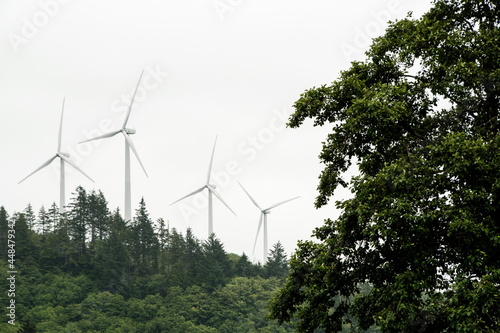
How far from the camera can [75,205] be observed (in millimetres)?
100500

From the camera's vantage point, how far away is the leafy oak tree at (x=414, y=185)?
51.4ft

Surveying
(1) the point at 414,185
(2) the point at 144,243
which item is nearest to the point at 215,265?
(2) the point at 144,243

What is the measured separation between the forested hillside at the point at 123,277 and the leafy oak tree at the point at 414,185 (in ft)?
195

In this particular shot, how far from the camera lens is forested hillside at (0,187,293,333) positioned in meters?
82.4

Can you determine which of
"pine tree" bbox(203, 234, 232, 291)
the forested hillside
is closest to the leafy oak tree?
the forested hillside

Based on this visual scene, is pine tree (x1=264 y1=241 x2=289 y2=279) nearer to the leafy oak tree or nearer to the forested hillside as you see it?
the forested hillside

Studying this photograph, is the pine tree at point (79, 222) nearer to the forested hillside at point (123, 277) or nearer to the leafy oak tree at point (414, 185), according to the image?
the forested hillside at point (123, 277)

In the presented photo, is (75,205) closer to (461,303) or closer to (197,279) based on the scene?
(197,279)

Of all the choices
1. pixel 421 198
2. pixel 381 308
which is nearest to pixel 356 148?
pixel 421 198

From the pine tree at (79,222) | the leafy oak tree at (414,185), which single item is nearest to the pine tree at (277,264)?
the pine tree at (79,222)

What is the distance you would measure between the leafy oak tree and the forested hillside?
195 ft

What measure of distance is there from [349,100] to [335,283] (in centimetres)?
487

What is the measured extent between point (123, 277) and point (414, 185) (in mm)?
82981

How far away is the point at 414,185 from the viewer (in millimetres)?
16125
